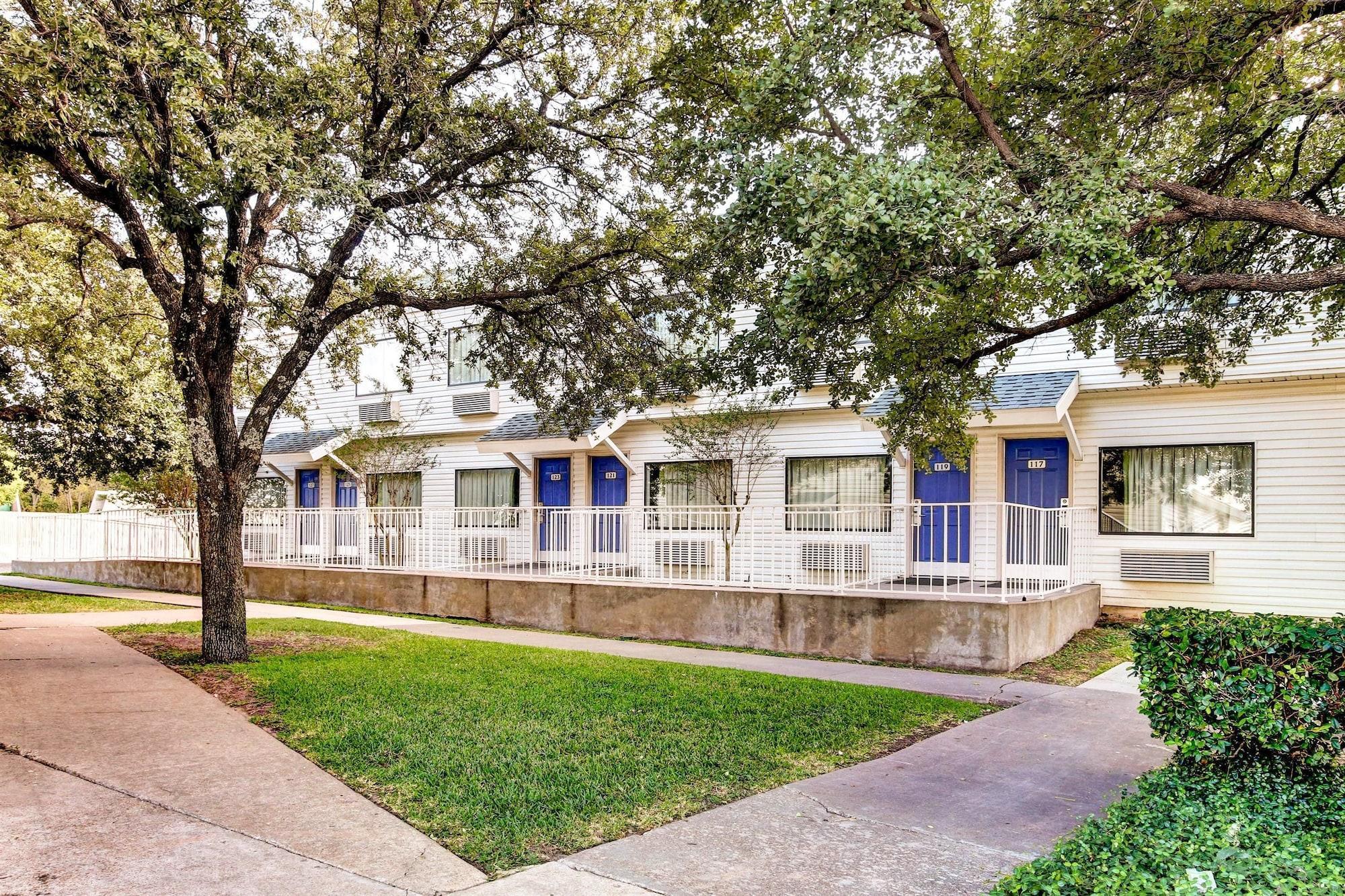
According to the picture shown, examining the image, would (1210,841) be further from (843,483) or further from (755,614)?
(843,483)

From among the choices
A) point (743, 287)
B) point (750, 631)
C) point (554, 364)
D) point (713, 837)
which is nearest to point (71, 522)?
point (554, 364)

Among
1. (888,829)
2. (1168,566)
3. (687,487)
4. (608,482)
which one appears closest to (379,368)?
(608,482)

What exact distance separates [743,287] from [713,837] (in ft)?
16.8

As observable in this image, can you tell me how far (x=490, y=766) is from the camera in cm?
578

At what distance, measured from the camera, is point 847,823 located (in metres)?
4.92

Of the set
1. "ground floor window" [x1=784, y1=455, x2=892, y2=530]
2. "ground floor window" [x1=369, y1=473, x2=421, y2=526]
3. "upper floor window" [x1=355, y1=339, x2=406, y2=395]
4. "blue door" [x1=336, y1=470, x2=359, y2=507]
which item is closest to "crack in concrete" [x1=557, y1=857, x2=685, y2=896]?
"ground floor window" [x1=784, y1=455, x2=892, y2=530]

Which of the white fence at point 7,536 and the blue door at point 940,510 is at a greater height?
the blue door at point 940,510

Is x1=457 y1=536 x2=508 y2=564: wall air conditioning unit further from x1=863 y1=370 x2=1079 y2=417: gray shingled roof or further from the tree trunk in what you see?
x1=863 y1=370 x2=1079 y2=417: gray shingled roof

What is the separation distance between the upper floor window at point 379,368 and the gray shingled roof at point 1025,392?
12811mm

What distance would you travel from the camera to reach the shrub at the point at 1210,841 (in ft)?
10.6

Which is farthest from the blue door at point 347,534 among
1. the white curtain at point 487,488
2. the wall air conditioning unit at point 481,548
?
the white curtain at point 487,488

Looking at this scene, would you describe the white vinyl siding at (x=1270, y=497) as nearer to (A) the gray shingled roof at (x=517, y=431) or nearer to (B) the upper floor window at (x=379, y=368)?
(A) the gray shingled roof at (x=517, y=431)

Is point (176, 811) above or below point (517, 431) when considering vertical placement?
below

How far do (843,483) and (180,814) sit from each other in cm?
1225
